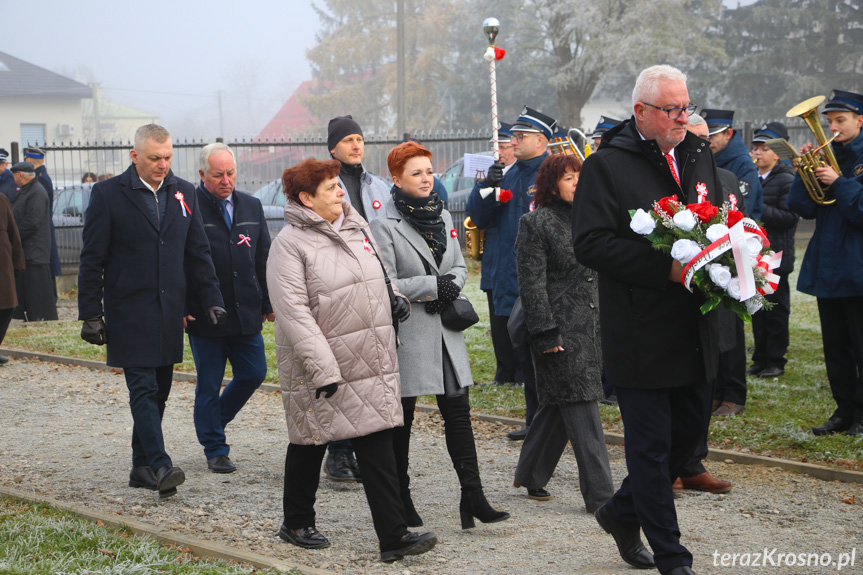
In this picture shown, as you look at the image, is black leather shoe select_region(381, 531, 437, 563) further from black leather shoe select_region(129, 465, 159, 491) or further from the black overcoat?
black leather shoe select_region(129, 465, 159, 491)

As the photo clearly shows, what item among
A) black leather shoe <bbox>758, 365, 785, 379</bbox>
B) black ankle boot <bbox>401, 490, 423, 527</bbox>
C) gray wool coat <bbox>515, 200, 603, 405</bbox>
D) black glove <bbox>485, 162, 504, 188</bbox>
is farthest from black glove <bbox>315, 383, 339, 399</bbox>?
black leather shoe <bbox>758, 365, 785, 379</bbox>

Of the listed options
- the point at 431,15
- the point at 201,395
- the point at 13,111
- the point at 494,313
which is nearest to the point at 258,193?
the point at 494,313

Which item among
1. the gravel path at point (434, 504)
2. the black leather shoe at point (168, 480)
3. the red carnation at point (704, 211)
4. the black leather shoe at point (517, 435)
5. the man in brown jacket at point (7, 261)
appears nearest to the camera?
the red carnation at point (704, 211)

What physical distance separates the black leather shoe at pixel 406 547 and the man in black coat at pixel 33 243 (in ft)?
34.4

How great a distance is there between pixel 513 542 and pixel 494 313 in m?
3.77

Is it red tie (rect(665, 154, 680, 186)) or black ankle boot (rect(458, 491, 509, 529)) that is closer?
red tie (rect(665, 154, 680, 186))

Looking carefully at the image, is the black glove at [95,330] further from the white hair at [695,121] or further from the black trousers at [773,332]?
the black trousers at [773,332]

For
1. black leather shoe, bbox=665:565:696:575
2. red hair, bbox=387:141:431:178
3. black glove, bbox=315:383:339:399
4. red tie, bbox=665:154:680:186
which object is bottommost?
black leather shoe, bbox=665:565:696:575

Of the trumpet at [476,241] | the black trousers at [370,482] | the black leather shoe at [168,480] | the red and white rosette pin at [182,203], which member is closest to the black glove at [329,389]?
the black trousers at [370,482]

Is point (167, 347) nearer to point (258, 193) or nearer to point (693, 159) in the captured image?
point (693, 159)

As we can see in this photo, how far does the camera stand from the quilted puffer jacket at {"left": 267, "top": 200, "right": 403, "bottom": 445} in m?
4.75

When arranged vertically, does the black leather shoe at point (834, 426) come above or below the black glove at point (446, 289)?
below

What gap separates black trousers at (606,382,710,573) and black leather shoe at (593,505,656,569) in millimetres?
217

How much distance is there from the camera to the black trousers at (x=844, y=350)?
7031 mm
